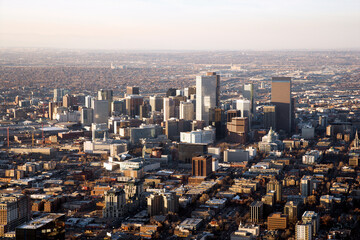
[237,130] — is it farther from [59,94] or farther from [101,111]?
[59,94]

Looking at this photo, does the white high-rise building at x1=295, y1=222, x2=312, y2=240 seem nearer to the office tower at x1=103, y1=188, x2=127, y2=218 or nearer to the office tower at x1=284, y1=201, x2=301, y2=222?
the office tower at x1=284, y1=201, x2=301, y2=222

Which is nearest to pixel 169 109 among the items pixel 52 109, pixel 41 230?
pixel 52 109

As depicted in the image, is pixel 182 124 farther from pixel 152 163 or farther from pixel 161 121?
pixel 152 163

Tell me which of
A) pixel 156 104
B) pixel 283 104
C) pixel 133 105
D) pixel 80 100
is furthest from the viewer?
pixel 80 100

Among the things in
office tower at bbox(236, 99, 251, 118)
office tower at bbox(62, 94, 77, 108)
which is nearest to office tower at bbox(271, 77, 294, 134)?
office tower at bbox(236, 99, 251, 118)

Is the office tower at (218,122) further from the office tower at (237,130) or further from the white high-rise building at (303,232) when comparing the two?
the white high-rise building at (303,232)

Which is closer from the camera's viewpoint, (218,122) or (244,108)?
(218,122)
